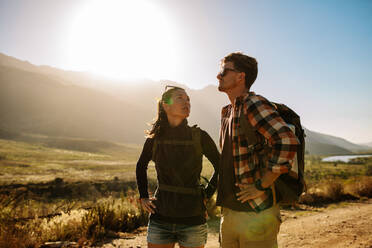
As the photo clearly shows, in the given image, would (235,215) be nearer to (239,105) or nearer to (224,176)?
(224,176)

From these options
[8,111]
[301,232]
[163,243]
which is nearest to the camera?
[163,243]

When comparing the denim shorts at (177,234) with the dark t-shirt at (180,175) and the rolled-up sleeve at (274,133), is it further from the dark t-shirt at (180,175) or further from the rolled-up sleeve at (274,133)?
the rolled-up sleeve at (274,133)

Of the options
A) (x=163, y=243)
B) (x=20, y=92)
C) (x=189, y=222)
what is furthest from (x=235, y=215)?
(x=20, y=92)

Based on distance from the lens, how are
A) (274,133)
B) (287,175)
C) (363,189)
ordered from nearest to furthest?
(274,133), (287,175), (363,189)

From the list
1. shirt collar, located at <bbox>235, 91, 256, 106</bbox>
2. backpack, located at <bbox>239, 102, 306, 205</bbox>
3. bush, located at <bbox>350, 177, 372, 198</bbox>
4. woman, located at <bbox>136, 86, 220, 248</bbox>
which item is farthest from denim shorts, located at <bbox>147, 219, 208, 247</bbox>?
bush, located at <bbox>350, 177, 372, 198</bbox>

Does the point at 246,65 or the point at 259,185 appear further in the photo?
the point at 246,65

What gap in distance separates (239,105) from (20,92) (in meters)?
189

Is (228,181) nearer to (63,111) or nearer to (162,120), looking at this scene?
(162,120)

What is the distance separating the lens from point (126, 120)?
159 metres

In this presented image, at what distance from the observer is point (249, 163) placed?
1837 mm

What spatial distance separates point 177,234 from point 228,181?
80 cm

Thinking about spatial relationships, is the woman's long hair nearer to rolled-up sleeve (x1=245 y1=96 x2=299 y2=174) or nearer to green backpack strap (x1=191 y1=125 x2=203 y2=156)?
green backpack strap (x1=191 y1=125 x2=203 y2=156)

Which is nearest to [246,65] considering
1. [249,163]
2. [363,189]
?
[249,163]

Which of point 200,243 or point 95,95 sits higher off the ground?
point 95,95
